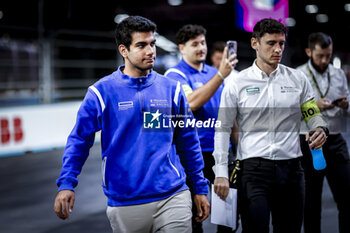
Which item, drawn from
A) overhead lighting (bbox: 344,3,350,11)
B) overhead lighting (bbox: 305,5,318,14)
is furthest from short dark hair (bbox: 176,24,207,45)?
overhead lighting (bbox: 344,3,350,11)

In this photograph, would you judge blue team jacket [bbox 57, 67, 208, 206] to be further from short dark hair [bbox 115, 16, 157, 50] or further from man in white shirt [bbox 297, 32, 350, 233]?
man in white shirt [bbox 297, 32, 350, 233]

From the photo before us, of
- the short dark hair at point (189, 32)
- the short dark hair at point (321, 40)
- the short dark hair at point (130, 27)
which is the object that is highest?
the short dark hair at point (189, 32)

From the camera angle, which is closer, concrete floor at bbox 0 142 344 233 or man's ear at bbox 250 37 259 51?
man's ear at bbox 250 37 259 51

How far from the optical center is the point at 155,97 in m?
2.42

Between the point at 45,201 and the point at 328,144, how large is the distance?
394 cm

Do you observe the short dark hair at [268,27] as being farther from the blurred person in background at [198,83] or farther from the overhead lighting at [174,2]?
the overhead lighting at [174,2]

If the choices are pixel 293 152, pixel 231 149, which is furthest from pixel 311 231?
pixel 293 152

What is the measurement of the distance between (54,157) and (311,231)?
21.8ft

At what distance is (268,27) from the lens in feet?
8.53

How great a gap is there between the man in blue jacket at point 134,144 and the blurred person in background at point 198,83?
2.54ft

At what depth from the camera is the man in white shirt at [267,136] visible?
2666 millimetres

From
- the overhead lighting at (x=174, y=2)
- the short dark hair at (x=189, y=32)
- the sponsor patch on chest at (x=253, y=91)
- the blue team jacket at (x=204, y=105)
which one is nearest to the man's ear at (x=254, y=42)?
the sponsor patch on chest at (x=253, y=91)

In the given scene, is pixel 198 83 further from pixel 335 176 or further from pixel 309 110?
pixel 335 176

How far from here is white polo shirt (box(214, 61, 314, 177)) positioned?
269cm
